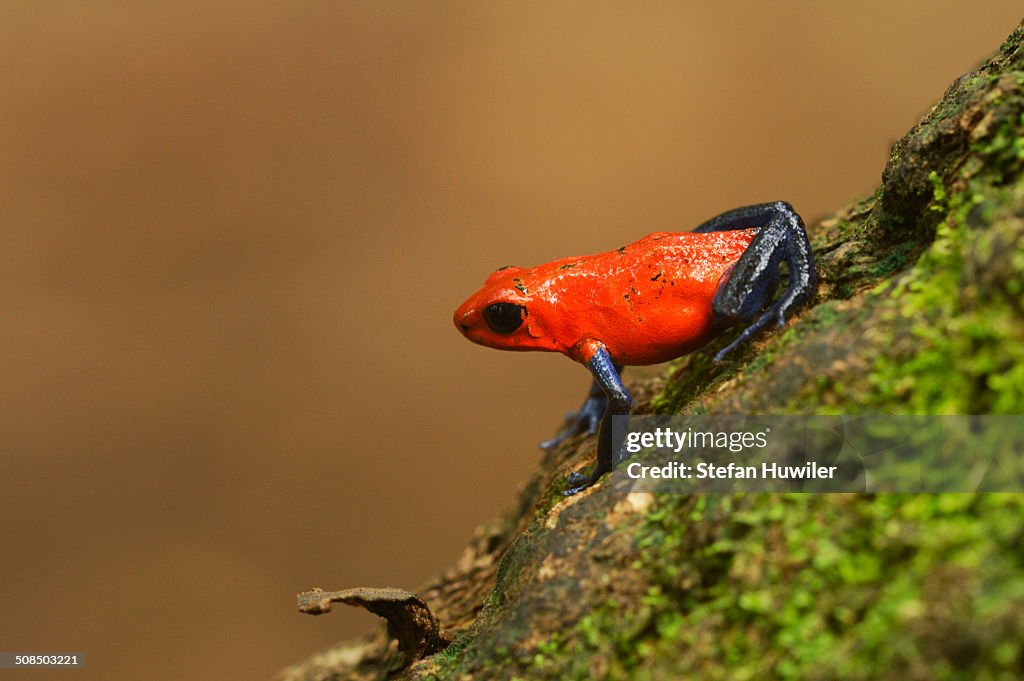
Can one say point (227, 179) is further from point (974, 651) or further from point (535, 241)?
point (974, 651)

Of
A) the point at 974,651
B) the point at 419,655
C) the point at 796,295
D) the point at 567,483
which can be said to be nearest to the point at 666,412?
the point at 567,483

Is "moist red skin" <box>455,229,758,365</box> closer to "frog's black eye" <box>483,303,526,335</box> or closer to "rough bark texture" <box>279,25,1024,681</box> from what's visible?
"frog's black eye" <box>483,303,526,335</box>

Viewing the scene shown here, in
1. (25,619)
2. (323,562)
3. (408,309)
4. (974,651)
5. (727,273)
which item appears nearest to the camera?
(974,651)

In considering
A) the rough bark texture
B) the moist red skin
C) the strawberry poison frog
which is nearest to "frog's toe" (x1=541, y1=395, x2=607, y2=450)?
the strawberry poison frog

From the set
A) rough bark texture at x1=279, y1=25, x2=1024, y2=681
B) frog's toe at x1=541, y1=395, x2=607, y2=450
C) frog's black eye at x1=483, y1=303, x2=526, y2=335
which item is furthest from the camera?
frog's toe at x1=541, y1=395, x2=607, y2=450

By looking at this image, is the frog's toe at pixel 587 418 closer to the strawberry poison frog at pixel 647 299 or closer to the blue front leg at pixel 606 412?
the strawberry poison frog at pixel 647 299

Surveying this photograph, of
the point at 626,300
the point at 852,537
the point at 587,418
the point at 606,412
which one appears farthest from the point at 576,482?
the point at 852,537
